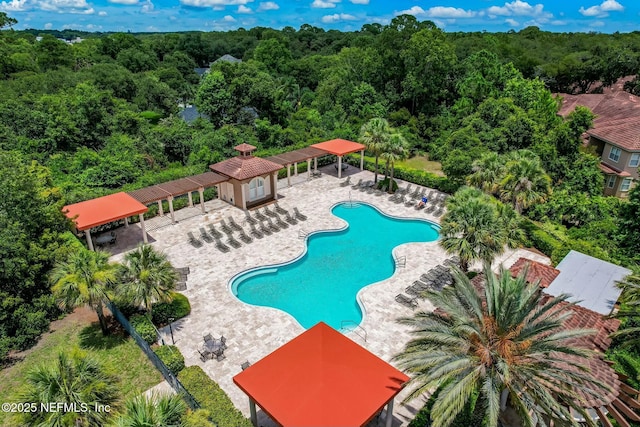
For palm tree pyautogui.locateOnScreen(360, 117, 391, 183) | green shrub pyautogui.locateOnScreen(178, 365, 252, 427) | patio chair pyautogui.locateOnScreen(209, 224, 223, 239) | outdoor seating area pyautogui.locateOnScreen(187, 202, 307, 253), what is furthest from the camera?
palm tree pyautogui.locateOnScreen(360, 117, 391, 183)

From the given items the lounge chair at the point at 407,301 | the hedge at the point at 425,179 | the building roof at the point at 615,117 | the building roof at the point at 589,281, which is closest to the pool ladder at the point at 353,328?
the lounge chair at the point at 407,301

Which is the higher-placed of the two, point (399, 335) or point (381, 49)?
point (381, 49)

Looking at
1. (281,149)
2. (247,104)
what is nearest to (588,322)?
(281,149)

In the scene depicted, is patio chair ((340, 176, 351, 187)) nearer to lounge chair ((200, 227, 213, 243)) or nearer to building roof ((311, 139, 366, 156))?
building roof ((311, 139, 366, 156))

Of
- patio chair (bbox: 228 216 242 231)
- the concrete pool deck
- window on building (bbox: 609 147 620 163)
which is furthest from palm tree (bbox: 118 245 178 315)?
window on building (bbox: 609 147 620 163)

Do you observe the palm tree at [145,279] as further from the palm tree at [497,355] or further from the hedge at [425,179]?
the hedge at [425,179]

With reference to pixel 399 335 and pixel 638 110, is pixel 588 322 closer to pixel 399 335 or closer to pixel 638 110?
pixel 399 335

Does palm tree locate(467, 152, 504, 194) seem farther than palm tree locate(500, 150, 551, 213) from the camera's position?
Yes
